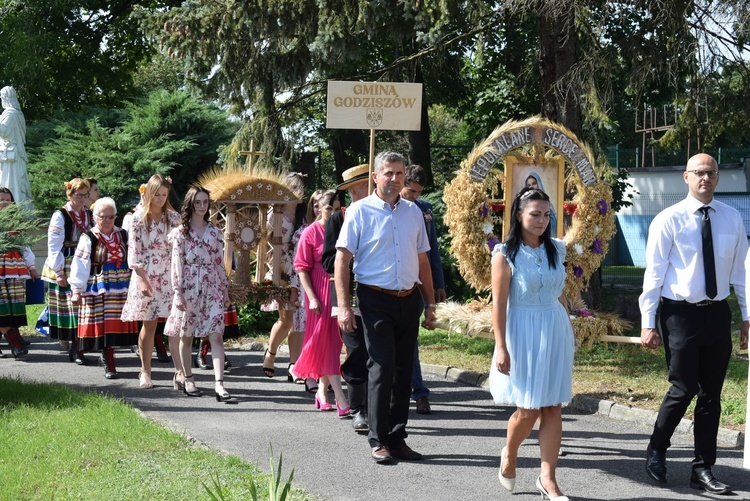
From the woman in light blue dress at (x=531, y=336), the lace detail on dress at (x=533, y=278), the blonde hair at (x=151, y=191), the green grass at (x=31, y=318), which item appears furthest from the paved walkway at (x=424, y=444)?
the green grass at (x=31, y=318)

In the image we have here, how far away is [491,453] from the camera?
22.8ft

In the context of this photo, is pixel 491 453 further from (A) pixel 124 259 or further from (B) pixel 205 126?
(B) pixel 205 126

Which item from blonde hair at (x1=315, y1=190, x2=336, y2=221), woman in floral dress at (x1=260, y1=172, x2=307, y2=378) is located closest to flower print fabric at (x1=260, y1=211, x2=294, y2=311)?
woman in floral dress at (x1=260, y1=172, x2=307, y2=378)

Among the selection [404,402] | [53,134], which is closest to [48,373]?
[404,402]

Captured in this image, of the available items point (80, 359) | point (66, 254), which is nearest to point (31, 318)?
point (80, 359)

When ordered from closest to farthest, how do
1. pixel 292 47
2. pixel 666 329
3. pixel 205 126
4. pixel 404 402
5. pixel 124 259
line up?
pixel 666 329, pixel 404 402, pixel 124 259, pixel 292 47, pixel 205 126

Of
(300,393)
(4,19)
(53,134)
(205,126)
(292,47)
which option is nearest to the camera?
(300,393)

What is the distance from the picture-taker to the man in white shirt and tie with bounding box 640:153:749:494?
19.5 feet

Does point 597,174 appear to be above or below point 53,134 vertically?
below

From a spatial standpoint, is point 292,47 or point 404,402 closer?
point 404,402

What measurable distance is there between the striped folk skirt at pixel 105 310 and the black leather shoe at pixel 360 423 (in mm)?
3581

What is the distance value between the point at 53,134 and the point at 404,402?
787 inches

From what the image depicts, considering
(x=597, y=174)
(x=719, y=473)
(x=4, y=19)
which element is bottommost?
(x=719, y=473)

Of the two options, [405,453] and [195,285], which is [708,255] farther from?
[195,285]
